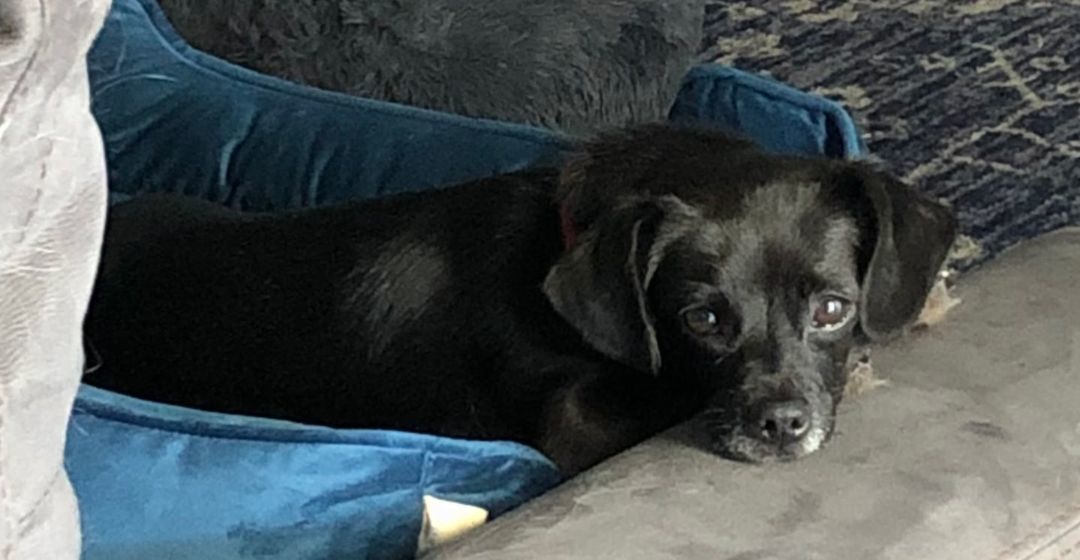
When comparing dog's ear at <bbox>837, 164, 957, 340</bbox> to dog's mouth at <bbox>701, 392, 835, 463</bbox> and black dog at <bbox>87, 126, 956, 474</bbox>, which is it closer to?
black dog at <bbox>87, 126, 956, 474</bbox>

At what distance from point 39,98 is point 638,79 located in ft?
5.32

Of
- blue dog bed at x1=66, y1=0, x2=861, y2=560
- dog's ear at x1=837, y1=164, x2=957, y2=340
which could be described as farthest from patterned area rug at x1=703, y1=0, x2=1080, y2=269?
dog's ear at x1=837, y1=164, x2=957, y2=340

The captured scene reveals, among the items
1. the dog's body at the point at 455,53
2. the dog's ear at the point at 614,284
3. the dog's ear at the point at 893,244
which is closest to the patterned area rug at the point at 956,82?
the dog's body at the point at 455,53

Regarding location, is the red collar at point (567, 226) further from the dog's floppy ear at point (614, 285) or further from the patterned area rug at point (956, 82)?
the patterned area rug at point (956, 82)

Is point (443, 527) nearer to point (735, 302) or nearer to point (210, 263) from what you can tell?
point (735, 302)

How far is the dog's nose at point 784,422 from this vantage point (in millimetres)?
1421

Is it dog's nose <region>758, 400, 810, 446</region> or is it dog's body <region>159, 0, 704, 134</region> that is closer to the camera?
dog's nose <region>758, 400, 810, 446</region>

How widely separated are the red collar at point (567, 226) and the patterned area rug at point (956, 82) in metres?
1.12

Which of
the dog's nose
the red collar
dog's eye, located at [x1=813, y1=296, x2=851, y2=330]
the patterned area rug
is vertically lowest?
the patterned area rug

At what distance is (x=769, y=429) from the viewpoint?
1448mm

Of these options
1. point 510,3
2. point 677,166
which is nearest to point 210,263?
point 677,166

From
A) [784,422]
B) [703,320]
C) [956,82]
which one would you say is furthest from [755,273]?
[956,82]

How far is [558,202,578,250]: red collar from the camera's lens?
5.44 feet

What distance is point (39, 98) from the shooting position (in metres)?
0.86
